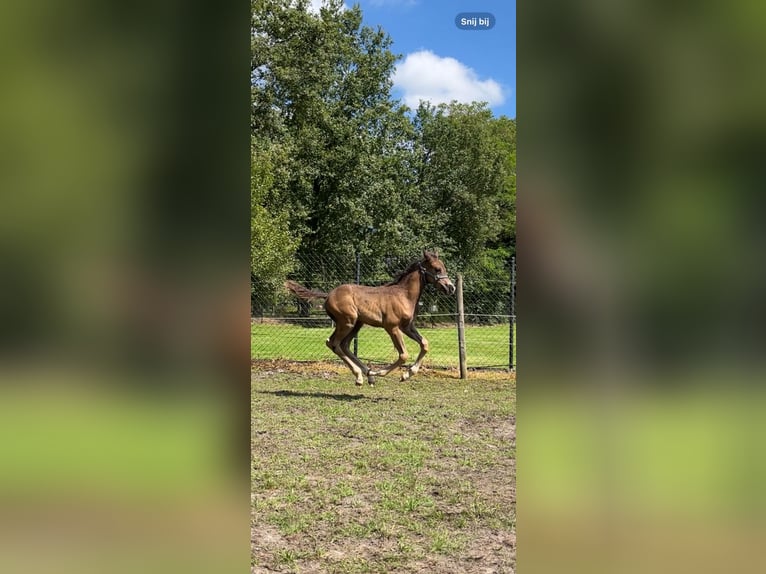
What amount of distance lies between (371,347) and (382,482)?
8.10 m

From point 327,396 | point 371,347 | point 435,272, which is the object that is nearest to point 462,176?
point 371,347

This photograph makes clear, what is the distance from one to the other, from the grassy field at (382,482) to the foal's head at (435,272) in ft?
4.49

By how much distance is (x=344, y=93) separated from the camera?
2083cm

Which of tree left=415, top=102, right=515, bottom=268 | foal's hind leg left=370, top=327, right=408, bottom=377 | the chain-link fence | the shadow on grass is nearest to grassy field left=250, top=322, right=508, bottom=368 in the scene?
the chain-link fence

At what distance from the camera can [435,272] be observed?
7.73 meters

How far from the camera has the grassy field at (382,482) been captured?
2598mm
